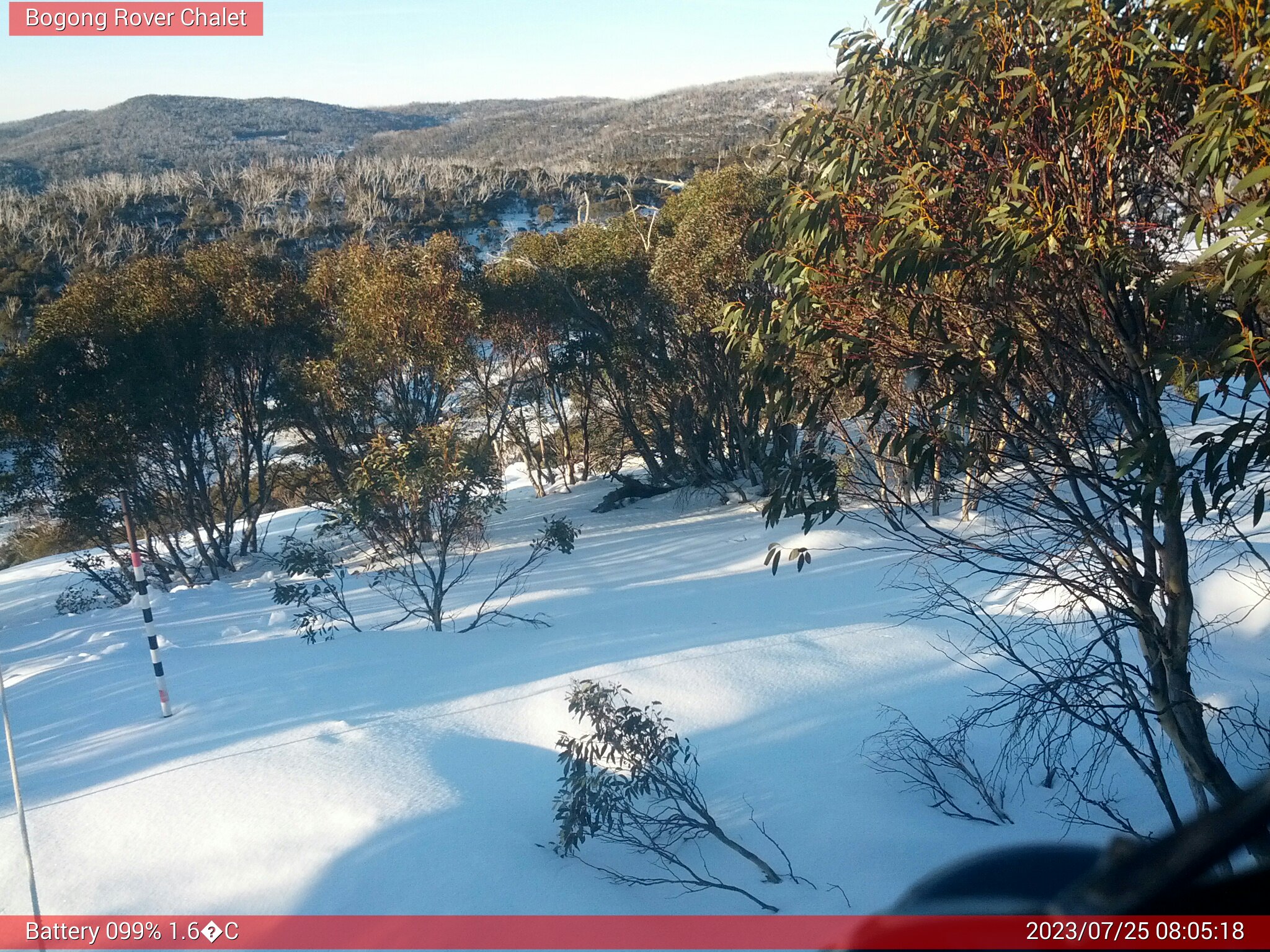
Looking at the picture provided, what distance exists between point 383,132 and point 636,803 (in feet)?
240

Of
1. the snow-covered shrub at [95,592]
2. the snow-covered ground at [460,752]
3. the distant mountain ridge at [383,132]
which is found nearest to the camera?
the snow-covered ground at [460,752]

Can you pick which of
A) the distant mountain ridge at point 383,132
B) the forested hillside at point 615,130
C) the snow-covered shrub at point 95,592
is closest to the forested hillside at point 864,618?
the snow-covered shrub at point 95,592

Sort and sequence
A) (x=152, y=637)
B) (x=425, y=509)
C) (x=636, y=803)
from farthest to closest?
(x=425, y=509) → (x=152, y=637) → (x=636, y=803)

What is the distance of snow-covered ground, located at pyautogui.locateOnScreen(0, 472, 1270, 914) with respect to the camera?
12.6 ft

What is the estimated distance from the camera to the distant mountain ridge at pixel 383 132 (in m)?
49.6

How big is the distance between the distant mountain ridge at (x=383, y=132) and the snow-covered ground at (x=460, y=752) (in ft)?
125

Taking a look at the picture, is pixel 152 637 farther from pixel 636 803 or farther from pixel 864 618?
pixel 864 618

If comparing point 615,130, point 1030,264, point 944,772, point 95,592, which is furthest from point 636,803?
point 615,130

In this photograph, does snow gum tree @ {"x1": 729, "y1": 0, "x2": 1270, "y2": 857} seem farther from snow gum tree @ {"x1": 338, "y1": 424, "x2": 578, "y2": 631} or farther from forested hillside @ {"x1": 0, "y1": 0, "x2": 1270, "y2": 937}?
snow gum tree @ {"x1": 338, "y1": 424, "x2": 578, "y2": 631}

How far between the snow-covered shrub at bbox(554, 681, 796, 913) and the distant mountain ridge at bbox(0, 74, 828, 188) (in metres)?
41.1

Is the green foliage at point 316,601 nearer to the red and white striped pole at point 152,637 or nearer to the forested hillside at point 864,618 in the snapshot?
the forested hillside at point 864,618

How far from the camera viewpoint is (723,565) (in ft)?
37.3

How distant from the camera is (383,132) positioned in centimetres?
6925

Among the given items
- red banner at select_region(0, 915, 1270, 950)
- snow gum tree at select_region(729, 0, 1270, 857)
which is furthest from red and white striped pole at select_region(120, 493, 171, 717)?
snow gum tree at select_region(729, 0, 1270, 857)
